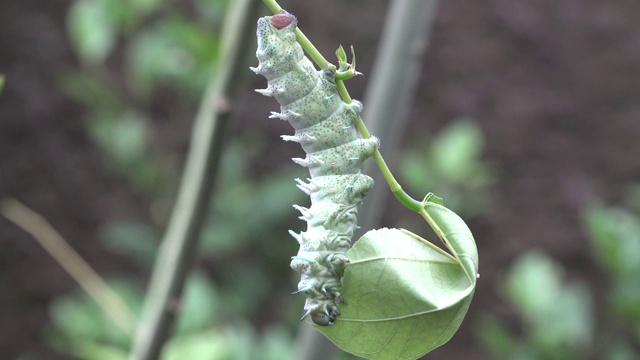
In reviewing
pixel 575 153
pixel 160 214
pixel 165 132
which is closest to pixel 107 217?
pixel 165 132

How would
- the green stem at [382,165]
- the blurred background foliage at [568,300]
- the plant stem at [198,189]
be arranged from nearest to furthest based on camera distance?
the green stem at [382,165] → the plant stem at [198,189] → the blurred background foliage at [568,300]

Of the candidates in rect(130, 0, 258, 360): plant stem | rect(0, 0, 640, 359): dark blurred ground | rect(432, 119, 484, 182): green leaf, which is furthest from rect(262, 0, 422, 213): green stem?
rect(0, 0, 640, 359): dark blurred ground

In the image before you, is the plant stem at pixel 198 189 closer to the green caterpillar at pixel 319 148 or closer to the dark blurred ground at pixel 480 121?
the green caterpillar at pixel 319 148

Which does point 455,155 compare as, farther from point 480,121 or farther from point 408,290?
point 408,290

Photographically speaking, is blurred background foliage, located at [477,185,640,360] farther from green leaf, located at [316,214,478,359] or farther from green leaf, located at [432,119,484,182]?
green leaf, located at [316,214,478,359]

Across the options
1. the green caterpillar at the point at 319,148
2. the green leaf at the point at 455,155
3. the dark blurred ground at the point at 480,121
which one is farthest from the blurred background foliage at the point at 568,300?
the green caterpillar at the point at 319,148

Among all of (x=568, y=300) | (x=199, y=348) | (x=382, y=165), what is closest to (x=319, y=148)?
(x=382, y=165)
